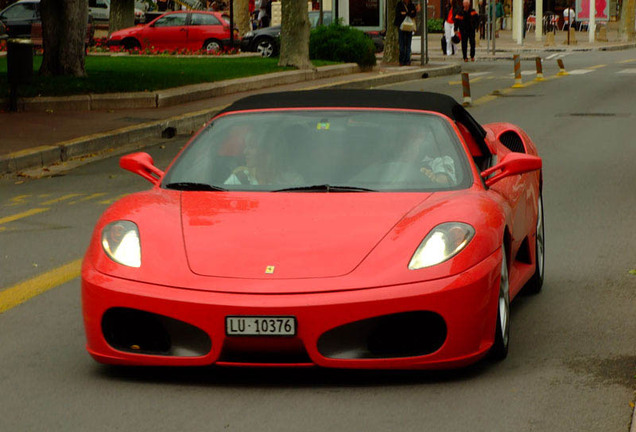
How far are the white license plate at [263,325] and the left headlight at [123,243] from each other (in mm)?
556

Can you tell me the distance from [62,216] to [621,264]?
4.81 m

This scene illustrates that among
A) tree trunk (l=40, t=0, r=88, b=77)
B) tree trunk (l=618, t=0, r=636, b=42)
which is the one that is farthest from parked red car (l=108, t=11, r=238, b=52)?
tree trunk (l=618, t=0, r=636, b=42)

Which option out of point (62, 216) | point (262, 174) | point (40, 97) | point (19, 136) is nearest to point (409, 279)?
point (262, 174)

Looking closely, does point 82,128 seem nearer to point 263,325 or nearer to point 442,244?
point 442,244

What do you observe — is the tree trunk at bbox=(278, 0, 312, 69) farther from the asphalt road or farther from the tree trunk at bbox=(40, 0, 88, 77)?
the asphalt road

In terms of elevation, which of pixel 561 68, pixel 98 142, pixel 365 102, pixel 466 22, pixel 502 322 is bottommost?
pixel 561 68

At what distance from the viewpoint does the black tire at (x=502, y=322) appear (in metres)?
5.81

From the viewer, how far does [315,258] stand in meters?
5.49

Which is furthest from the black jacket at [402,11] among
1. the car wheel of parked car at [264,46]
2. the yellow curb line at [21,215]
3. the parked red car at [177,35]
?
the yellow curb line at [21,215]

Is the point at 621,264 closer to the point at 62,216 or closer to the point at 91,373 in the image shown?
the point at 91,373

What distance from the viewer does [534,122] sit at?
19.7 meters

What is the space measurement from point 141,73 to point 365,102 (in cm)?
2087

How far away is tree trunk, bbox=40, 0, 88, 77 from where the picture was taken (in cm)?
2441

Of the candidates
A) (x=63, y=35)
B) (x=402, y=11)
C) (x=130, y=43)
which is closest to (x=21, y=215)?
(x=63, y=35)
